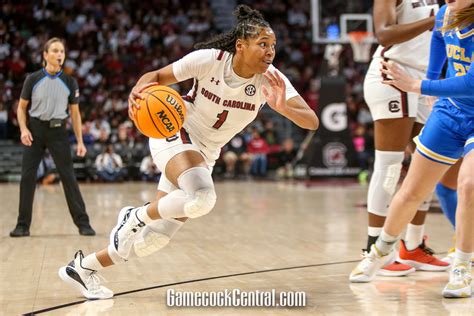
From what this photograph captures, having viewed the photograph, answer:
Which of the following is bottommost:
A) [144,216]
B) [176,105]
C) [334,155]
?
[334,155]

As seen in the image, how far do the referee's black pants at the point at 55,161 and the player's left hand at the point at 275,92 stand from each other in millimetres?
3702

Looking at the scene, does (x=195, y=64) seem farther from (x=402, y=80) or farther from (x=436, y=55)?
(x=436, y=55)

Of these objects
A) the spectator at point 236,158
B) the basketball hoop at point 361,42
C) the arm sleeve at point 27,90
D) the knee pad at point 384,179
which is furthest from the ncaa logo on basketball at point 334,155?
the knee pad at point 384,179

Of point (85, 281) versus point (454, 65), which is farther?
point (454, 65)

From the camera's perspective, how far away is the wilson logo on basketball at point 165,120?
423 centimetres

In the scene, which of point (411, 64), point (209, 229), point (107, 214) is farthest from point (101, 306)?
point (107, 214)

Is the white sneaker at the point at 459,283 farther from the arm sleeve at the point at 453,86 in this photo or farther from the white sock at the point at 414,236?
the white sock at the point at 414,236

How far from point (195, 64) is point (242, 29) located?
34cm

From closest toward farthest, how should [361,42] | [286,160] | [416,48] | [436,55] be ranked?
1. [436,55]
2. [416,48]
3. [361,42]
4. [286,160]

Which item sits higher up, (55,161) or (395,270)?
(55,161)

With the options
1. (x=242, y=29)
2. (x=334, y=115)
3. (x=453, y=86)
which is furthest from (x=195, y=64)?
(x=334, y=115)

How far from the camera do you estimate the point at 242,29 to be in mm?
4621

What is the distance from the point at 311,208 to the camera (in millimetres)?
10750

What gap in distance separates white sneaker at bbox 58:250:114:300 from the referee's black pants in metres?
3.17
